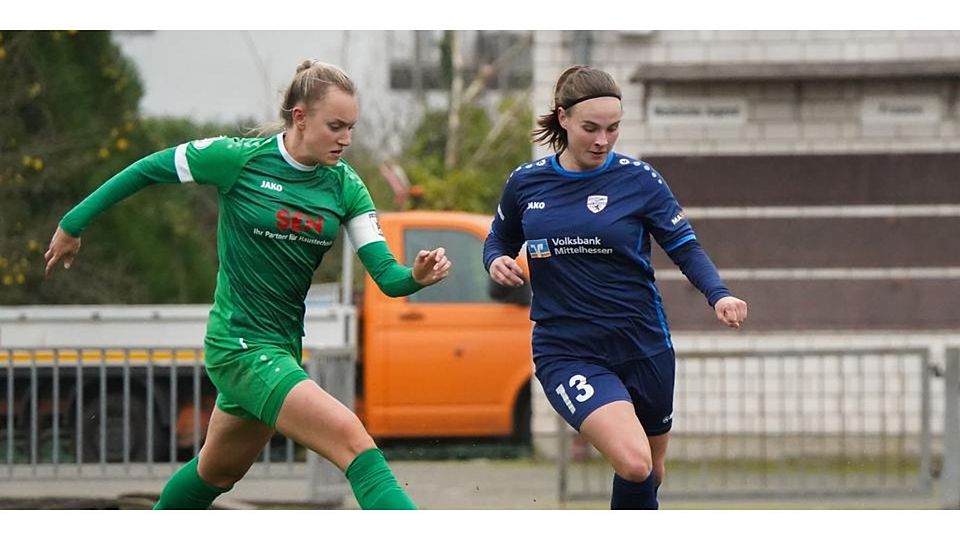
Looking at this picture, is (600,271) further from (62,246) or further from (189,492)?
(62,246)

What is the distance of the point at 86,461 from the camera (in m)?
11.6

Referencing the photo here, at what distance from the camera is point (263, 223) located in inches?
260

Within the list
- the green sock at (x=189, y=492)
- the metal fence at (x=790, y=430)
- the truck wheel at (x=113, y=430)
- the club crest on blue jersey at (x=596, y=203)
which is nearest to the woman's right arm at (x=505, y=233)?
the club crest on blue jersey at (x=596, y=203)

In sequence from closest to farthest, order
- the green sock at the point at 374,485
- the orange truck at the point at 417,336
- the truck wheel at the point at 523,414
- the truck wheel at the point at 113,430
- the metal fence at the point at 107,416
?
the green sock at the point at 374,485 → the metal fence at the point at 107,416 → the truck wheel at the point at 113,430 → the orange truck at the point at 417,336 → the truck wheel at the point at 523,414

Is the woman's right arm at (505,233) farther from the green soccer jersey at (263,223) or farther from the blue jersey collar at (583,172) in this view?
the green soccer jersey at (263,223)

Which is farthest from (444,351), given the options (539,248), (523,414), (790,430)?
(539,248)

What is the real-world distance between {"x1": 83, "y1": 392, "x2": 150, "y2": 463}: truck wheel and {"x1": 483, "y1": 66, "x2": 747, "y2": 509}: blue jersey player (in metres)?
5.47

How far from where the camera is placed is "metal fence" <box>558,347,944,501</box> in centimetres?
1159

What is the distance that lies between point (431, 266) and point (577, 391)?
957mm

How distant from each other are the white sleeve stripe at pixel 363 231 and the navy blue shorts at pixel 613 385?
92 cm

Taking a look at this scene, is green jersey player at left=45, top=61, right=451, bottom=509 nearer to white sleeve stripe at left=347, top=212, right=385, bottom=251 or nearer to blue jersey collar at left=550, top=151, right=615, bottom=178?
white sleeve stripe at left=347, top=212, right=385, bottom=251

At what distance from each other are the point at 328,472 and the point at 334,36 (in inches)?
616

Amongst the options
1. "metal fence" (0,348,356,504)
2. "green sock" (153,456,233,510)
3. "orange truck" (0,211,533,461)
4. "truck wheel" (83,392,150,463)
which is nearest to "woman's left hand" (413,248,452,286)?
"green sock" (153,456,233,510)

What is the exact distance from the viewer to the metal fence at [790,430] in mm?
11586
